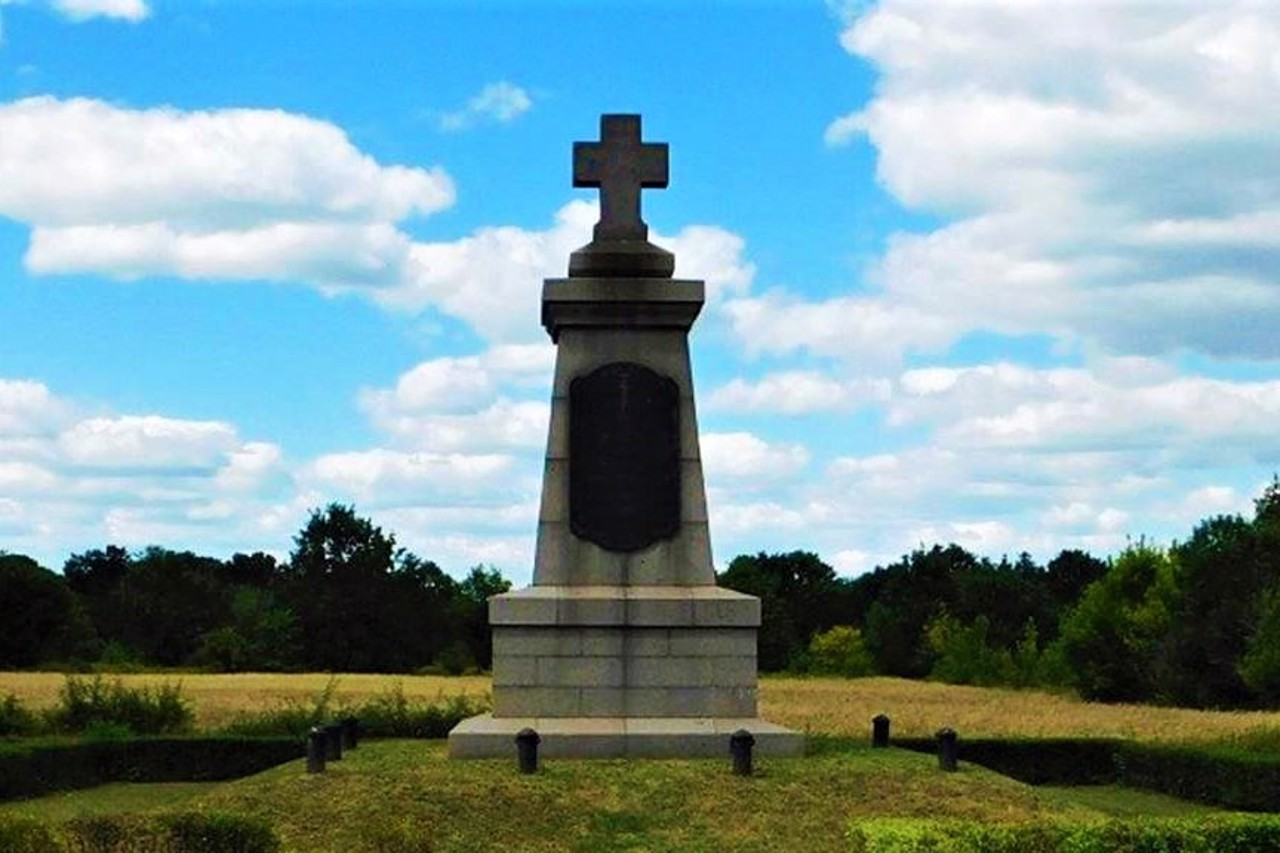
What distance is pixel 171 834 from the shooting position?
16328mm

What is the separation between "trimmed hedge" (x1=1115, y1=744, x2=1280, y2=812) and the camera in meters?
25.7

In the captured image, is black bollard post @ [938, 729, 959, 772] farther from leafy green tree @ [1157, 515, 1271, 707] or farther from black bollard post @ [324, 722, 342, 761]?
leafy green tree @ [1157, 515, 1271, 707]

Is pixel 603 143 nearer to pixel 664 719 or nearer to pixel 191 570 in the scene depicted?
pixel 664 719

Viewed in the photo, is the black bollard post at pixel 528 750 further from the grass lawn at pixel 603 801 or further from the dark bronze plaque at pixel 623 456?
the dark bronze plaque at pixel 623 456

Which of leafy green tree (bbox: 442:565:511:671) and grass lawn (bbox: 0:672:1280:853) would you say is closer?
grass lawn (bbox: 0:672:1280:853)

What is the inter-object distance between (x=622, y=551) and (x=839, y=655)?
59986 mm

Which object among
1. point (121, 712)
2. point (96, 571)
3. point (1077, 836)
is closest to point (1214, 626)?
point (121, 712)

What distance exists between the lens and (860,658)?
83375 millimetres

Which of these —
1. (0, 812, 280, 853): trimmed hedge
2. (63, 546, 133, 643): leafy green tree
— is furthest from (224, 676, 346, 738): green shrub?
(63, 546, 133, 643): leafy green tree

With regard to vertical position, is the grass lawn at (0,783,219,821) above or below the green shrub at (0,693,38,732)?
below

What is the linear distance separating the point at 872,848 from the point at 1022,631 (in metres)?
75.0

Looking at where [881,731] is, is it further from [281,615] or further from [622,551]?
[281,615]

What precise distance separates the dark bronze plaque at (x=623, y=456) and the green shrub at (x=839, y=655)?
192 feet

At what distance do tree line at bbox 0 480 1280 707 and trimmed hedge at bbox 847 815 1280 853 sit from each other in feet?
118
